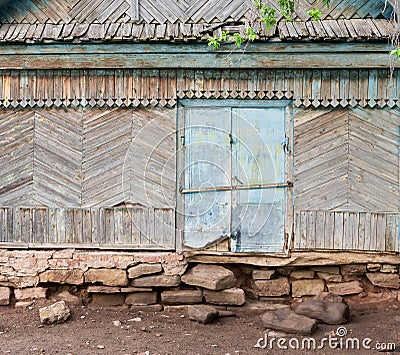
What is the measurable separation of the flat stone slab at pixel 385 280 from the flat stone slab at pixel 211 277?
1960 mm

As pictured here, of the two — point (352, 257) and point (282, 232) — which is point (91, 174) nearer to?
point (282, 232)

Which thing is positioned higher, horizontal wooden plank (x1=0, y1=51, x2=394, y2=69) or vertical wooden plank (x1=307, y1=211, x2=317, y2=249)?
horizontal wooden plank (x1=0, y1=51, x2=394, y2=69)

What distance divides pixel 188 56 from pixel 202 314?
3.47m

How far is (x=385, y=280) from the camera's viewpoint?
920 cm

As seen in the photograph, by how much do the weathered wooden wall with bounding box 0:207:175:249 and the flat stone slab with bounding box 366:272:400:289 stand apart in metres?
2.86

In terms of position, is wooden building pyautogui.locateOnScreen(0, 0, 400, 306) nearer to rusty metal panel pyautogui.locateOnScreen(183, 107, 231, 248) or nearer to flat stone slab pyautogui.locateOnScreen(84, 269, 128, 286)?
rusty metal panel pyautogui.locateOnScreen(183, 107, 231, 248)

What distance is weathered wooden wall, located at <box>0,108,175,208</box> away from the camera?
927 cm

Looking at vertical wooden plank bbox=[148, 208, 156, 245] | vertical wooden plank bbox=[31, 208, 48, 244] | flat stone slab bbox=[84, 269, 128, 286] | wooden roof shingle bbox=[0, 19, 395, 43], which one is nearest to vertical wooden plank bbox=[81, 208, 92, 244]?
flat stone slab bbox=[84, 269, 128, 286]

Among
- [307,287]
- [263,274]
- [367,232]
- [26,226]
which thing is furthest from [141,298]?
[367,232]

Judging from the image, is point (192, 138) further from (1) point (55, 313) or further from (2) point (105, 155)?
(1) point (55, 313)

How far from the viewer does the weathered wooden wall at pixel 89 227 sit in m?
9.29

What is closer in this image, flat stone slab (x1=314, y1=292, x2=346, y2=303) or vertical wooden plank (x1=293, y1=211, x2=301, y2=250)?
flat stone slab (x1=314, y1=292, x2=346, y2=303)

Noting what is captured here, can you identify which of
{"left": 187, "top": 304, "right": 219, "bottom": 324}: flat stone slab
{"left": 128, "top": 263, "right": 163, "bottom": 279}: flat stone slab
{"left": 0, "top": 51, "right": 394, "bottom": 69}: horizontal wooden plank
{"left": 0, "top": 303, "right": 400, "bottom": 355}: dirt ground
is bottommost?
{"left": 0, "top": 303, "right": 400, "bottom": 355}: dirt ground

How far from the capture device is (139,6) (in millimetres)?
9188
